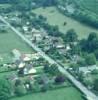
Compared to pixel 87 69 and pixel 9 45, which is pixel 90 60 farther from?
pixel 9 45

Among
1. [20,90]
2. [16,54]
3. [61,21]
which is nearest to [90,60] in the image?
[16,54]

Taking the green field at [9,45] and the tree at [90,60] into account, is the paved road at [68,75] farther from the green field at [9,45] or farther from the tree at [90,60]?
the tree at [90,60]

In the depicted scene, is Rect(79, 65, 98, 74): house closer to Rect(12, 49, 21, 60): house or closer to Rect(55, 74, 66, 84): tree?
Rect(55, 74, 66, 84): tree

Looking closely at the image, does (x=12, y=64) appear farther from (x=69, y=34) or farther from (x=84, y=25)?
(x=84, y=25)

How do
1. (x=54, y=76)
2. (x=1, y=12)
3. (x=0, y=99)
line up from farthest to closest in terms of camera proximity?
(x=1, y=12)
(x=54, y=76)
(x=0, y=99)

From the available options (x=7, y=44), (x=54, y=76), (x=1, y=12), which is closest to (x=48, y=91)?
(x=54, y=76)

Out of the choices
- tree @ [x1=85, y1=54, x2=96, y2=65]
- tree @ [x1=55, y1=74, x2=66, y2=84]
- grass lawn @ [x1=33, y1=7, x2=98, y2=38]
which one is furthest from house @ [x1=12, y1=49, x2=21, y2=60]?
grass lawn @ [x1=33, y1=7, x2=98, y2=38]
